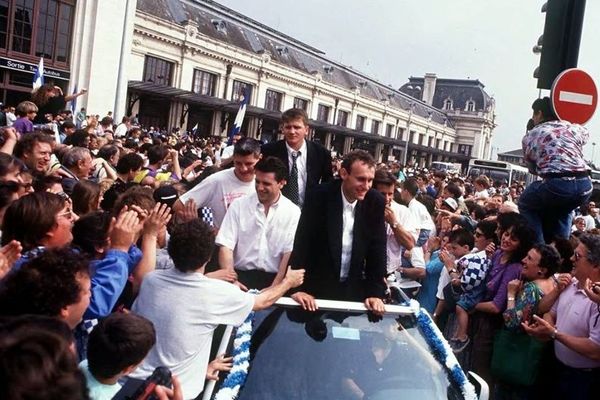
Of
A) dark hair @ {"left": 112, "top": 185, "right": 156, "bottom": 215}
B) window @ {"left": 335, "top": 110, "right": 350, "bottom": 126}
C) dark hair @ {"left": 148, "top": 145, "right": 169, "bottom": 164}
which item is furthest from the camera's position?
window @ {"left": 335, "top": 110, "right": 350, "bottom": 126}

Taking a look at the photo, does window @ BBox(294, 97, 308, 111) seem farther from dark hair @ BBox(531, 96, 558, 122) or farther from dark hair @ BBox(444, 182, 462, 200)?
dark hair @ BBox(531, 96, 558, 122)

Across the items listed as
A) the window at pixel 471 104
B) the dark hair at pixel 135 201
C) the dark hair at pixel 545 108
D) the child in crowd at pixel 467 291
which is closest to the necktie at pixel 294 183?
the child in crowd at pixel 467 291

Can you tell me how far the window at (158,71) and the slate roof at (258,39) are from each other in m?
2.73

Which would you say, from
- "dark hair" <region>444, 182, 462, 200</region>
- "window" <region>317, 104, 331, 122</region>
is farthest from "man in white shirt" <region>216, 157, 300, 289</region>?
"window" <region>317, 104, 331, 122</region>

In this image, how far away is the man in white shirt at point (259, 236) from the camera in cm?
444

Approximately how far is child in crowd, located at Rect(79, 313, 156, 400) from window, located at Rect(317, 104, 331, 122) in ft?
172

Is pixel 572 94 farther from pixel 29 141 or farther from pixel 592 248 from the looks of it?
pixel 29 141

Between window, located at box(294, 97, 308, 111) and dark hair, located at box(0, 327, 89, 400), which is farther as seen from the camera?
window, located at box(294, 97, 308, 111)

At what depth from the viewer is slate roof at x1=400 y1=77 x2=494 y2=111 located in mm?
93812

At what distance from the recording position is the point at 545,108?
5609mm

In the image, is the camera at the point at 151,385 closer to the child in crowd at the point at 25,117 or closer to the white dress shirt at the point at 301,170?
the white dress shirt at the point at 301,170

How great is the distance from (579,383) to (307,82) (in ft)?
157

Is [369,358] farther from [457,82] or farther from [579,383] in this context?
[457,82]

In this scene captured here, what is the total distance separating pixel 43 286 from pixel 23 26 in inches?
1019
